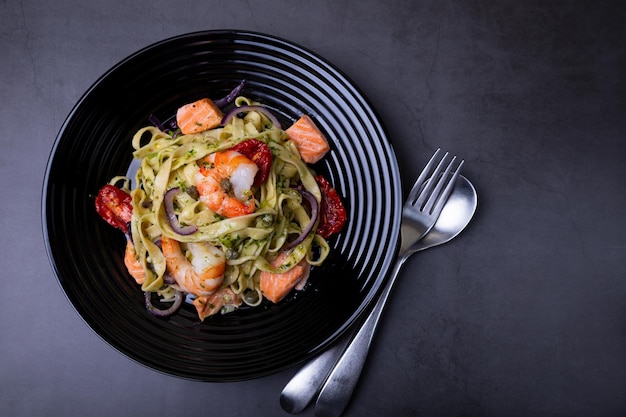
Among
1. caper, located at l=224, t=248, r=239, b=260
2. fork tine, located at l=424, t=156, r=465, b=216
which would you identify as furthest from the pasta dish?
fork tine, located at l=424, t=156, r=465, b=216

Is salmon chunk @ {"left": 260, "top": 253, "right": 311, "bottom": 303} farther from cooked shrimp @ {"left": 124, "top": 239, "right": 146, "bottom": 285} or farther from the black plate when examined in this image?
cooked shrimp @ {"left": 124, "top": 239, "right": 146, "bottom": 285}

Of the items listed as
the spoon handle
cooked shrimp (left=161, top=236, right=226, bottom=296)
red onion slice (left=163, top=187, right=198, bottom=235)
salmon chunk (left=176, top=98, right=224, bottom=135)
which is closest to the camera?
cooked shrimp (left=161, top=236, right=226, bottom=296)

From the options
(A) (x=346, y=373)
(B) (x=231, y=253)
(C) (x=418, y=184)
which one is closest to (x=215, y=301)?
(B) (x=231, y=253)

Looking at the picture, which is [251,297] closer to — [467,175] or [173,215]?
[173,215]

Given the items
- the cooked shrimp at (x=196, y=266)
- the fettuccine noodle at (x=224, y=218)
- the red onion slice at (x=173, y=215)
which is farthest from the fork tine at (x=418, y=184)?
the red onion slice at (x=173, y=215)

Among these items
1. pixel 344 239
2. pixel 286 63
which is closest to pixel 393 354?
pixel 344 239
